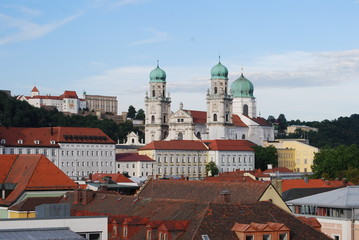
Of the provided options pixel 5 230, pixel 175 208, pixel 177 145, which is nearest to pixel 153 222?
pixel 175 208

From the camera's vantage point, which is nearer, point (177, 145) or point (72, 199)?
point (72, 199)

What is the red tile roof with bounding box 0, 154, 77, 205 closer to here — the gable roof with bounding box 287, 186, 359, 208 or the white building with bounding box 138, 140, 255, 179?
the gable roof with bounding box 287, 186, 359, 208

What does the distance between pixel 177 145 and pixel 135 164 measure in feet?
45.4

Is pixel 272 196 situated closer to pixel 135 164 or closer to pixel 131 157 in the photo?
pixel 135 164

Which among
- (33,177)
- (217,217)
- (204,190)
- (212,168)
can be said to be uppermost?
(212,168)

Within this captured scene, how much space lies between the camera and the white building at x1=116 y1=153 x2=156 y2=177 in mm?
180250

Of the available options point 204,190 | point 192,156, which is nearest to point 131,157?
point 192,156

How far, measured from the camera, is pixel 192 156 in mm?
194125

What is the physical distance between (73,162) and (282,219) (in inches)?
5192

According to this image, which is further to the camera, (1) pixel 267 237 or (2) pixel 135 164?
(2) pixel 135 164

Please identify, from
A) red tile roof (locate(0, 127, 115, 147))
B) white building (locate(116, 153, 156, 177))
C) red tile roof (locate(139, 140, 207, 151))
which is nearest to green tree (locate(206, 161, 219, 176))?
red tile roof (locate(139, 140, 207, 151))

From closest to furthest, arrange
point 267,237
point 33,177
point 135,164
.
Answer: point 267,237
point 33,177
point 135,164

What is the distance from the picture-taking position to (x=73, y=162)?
560 ft

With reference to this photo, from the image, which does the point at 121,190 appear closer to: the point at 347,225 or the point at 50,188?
the point at 50,188
